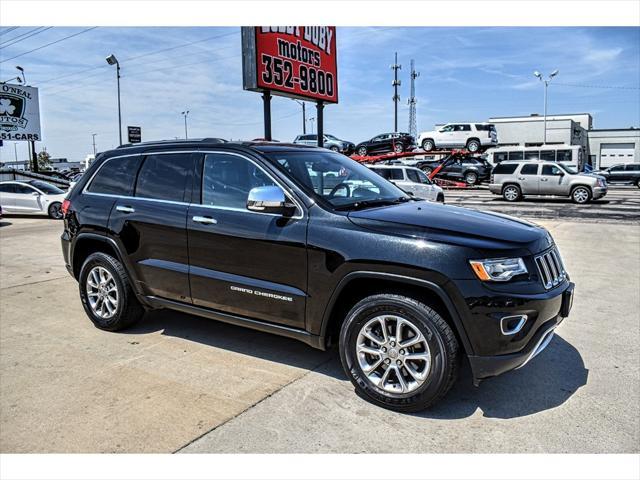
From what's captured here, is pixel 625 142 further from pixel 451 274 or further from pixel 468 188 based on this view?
pixel 451 274

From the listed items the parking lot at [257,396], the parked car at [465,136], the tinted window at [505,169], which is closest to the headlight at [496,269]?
the parking lot at [257,396]

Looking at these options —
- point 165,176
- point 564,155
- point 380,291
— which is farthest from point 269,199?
point 564,155

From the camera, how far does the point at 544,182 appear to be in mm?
22297

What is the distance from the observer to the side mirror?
3.60 metres

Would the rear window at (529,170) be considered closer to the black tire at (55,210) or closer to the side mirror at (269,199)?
the black tire at (55,210)

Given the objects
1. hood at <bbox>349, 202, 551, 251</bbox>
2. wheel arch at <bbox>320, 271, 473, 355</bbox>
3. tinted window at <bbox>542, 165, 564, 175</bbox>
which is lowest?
wheel arch at <bbox>320, 271, 473, 355</bbox>

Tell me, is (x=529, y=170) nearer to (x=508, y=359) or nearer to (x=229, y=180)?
(x=229, y=180)

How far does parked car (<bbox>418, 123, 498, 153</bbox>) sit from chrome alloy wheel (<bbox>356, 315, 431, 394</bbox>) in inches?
1141

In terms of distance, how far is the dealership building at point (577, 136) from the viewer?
191ft

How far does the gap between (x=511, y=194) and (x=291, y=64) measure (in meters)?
13.9

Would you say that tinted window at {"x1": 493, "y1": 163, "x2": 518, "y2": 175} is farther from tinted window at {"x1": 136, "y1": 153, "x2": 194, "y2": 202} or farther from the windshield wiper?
tinted window at {"x1": 136, "y1": 153, "x2": 194, "y2": 202}

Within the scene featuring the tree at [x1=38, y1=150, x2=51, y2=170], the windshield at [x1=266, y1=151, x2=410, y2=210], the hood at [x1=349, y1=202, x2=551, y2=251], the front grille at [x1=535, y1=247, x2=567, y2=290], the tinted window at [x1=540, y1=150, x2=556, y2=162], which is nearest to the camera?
the hood at [x1=349, y1=202, x2=551, y2=251]

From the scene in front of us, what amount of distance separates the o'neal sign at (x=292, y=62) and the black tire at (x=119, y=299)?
7.80m

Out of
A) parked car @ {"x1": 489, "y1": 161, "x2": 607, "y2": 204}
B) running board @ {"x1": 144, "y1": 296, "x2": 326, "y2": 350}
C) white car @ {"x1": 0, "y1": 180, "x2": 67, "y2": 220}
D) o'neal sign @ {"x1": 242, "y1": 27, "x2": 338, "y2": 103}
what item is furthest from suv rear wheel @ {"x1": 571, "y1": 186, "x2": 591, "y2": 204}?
running board @ {"x1": 144, "y1": 296, "x2": 326, "y2": 350}
